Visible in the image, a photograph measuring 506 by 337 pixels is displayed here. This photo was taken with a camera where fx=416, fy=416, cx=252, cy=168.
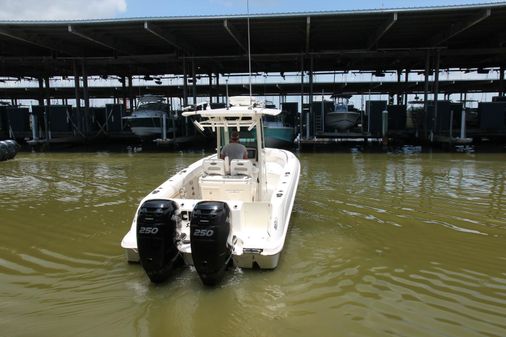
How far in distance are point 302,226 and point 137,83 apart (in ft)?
126

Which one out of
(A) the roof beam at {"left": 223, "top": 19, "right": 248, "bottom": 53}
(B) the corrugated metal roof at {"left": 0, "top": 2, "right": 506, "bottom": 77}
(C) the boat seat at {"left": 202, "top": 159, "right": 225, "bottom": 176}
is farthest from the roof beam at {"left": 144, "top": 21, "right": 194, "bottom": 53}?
(C) the boat seat at {"left": 202, "top": 159, "right": 225, "bottom": 176}

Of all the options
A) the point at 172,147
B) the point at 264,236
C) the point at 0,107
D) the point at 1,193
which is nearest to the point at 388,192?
the point at 264,236

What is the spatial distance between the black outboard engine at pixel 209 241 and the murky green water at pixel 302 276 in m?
0.28

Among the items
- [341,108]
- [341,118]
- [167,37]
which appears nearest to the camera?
[167,37]

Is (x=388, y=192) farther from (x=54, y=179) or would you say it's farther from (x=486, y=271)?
(x=54, y=179)

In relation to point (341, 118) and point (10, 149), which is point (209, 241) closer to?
point (10, 149)

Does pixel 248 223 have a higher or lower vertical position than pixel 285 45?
lower

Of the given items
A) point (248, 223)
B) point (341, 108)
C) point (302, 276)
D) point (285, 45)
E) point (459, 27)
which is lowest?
point (302, 276)

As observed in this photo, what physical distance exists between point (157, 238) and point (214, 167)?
198 cm

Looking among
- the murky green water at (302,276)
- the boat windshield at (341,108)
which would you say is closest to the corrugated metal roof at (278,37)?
the boat windshield at (341,108)

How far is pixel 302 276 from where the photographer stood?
4.70m

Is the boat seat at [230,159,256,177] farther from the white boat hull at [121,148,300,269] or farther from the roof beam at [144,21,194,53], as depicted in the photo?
the roof beam at [144,21,194,53]

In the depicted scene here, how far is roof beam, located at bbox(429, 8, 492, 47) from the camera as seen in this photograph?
1606 centimetres

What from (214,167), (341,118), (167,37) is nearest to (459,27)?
(341,118)
